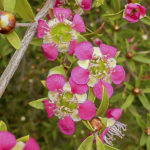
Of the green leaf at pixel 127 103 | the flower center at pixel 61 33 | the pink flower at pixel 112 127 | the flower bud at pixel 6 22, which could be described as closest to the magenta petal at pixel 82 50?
the flower center at pixel 61 33

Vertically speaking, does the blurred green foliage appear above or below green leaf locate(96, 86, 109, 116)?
below

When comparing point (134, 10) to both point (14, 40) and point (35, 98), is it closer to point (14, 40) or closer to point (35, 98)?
point (14, 40)

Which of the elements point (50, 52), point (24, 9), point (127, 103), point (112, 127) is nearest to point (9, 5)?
point (24, 9)

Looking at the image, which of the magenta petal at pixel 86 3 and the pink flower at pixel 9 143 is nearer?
the pink flower at pixel 9 143

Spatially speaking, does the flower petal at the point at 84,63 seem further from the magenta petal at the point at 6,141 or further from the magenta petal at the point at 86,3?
the magenta petal at the point at 6,141

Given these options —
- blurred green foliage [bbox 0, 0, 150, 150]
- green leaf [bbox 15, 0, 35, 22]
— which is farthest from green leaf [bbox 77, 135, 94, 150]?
blurred green foliage [bbox 0, 0, 150, 150]

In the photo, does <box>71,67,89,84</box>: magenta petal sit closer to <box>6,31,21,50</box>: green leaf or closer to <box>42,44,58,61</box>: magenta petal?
<box>42,44,58,61</box>: magenta petal

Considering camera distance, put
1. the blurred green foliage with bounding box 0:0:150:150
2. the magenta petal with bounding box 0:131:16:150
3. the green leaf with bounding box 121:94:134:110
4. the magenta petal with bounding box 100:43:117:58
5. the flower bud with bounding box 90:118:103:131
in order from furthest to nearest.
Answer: the blurred green foliage with bounding box 0:0:150:150 → the green leaf with bounding box 121:94:134:110 → the magenta petal with bounding box 100:43:117:58 → the flower bud with bounding box 90:118:103:131 → the magenta petal with bounding box 0:131:16:150
